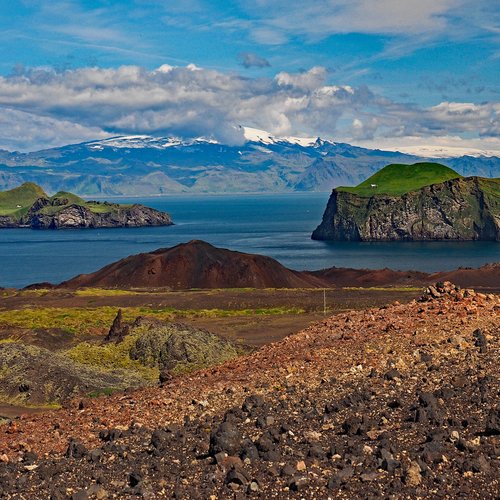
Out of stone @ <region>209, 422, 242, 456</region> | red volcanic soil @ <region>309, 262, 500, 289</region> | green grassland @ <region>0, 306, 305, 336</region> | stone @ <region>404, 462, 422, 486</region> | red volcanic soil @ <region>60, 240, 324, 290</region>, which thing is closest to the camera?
stone @ <region>404, 462, 422, 486</region>

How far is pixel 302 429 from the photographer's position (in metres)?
19.0

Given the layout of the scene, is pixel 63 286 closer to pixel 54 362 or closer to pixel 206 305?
pixel 206 305

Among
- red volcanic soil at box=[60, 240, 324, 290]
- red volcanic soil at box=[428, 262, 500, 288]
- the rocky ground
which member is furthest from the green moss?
red volcanic soil at box=[428, 262, 500, 288]

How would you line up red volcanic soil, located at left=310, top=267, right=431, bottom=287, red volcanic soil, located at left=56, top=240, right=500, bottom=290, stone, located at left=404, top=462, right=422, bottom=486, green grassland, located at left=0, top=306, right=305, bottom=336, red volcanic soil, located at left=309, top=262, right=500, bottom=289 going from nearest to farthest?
stone, located at left=404, top=462, right=422, bottom=486 → green grassland, located at left=0, top=306, right=305, bottom=336 → red volcanic soil, located at left=309, top=262, right=500, bottom=289 → red volcanic soil, located at left=56, top=240, right=500, bottom=290 → red volcanic soil, located at left=310, top=267, right=431, bottom=287

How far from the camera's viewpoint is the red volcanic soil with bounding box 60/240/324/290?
124 metres

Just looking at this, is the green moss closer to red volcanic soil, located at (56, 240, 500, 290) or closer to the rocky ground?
the rocky ground

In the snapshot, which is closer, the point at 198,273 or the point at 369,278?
the point at 198,273

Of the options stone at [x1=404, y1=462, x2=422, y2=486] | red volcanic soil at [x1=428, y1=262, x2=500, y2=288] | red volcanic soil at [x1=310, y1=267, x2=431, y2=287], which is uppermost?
stone at [x1=404, y1=462, x2=422, y2=486]

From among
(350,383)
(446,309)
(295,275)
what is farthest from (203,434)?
(295,275)

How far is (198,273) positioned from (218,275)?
3751 mm

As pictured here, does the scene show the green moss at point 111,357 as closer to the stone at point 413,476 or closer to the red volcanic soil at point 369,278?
the stone at point 413,476

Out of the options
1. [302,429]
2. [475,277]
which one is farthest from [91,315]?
[475,277]

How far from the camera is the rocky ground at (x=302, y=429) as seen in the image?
53.1 ft

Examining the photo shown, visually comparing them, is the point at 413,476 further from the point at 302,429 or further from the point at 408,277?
Result: the point at 408,277
